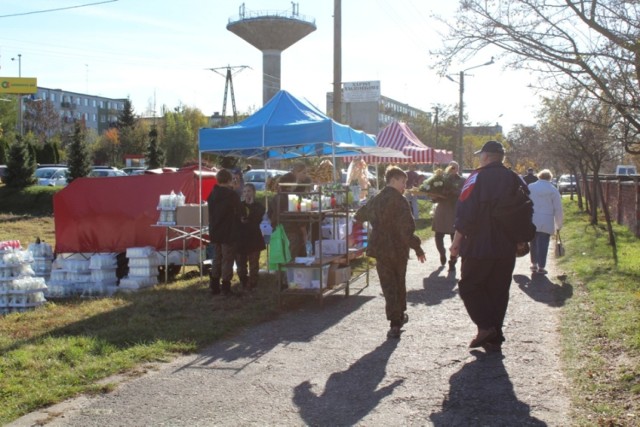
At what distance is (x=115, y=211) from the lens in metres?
12.8

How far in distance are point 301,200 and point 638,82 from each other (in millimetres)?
4735

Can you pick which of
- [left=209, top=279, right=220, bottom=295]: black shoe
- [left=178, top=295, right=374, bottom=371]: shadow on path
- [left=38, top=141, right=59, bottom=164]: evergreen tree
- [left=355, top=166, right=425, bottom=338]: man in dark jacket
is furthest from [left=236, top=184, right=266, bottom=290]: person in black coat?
[left=38, top=141, right=59, bottom=164]: evergreen tree

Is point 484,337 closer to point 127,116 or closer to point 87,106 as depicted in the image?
point 127,116

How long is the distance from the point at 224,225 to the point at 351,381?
182 inches

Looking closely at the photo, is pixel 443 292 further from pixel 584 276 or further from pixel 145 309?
pixel 145 309

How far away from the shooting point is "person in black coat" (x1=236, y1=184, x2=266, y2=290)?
34.7 ft

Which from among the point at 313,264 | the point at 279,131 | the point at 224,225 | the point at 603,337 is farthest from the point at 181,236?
the point at 603,337

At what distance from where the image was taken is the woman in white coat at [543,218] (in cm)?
1223

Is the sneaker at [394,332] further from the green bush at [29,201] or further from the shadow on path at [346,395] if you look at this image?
the green bush at [29,201]

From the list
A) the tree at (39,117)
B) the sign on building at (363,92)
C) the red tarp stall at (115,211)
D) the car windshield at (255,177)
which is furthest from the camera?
the sign on building at (363,92)

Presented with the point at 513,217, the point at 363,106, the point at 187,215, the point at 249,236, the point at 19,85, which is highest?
the point at 19,85

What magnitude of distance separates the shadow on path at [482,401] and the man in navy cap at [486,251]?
0.51 meters

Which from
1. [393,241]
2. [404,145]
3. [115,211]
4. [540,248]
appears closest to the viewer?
[393,241]

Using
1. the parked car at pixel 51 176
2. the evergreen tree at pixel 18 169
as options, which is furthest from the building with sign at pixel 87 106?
the evergreen tree at pixel 18 169
